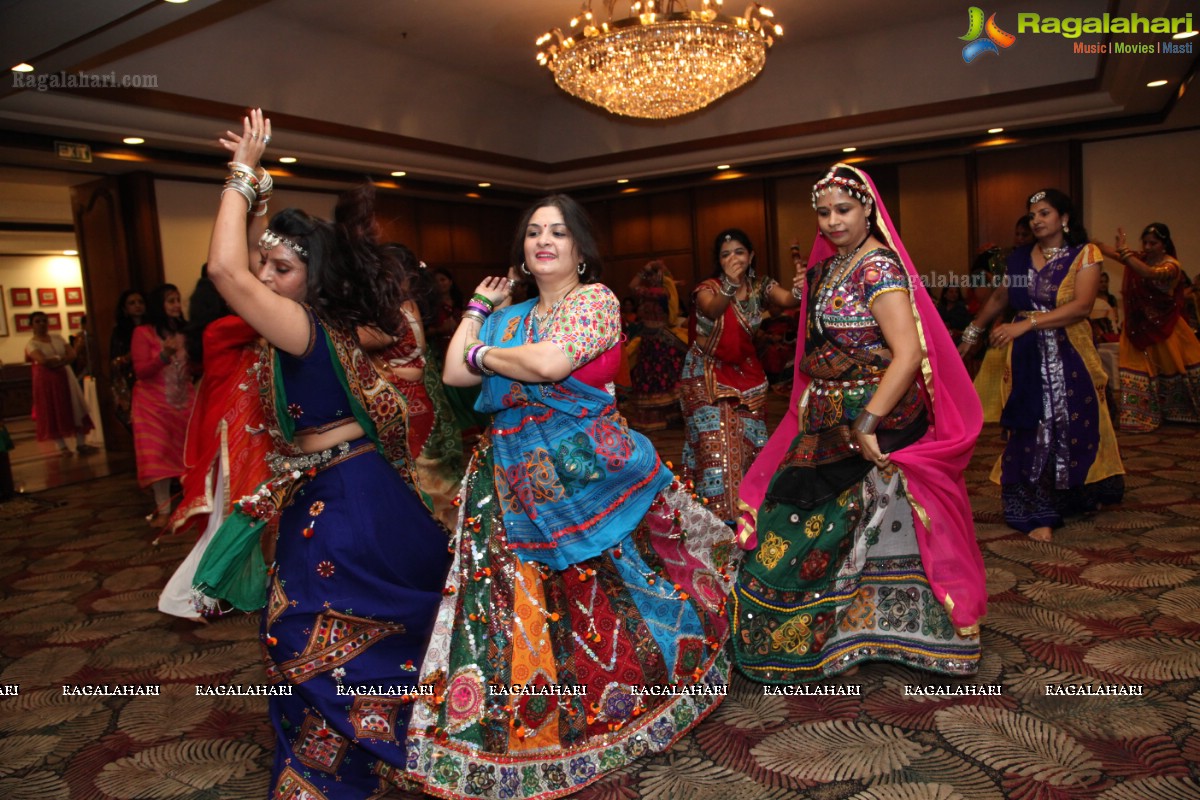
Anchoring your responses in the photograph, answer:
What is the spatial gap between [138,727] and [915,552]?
93.0 inches

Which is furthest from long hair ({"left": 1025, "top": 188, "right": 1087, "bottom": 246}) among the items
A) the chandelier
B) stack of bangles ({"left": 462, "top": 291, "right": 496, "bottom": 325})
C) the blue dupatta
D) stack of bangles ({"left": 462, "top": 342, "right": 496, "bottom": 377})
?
stack of bangles ({"left": 462, "top": 342, "right": 496, "bottom": 377})

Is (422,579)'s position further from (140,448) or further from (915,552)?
(140,448)

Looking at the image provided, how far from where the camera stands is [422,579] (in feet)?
7.05

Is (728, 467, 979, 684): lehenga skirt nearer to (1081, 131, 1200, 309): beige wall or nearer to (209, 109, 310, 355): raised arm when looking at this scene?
(209, 109, 310, 355): raised arm

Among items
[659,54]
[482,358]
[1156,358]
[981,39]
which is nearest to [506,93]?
[659,54]

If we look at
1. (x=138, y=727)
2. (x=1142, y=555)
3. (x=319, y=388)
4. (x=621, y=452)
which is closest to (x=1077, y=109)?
(x=1142, y=555)

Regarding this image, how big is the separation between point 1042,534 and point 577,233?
268 centimetres

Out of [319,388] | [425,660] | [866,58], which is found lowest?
[425,660]

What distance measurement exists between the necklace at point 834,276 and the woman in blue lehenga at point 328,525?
1.23 meters

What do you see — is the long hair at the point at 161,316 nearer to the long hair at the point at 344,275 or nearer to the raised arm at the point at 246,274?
the long hair at the point at 344,275

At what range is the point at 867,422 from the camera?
234cm

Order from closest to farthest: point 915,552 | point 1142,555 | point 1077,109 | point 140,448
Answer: point 915,552, point 1142,555, point 140,448, point 1077,109

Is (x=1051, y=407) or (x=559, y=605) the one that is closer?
(x=559, y=605)

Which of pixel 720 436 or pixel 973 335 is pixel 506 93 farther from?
pixel 973 335
